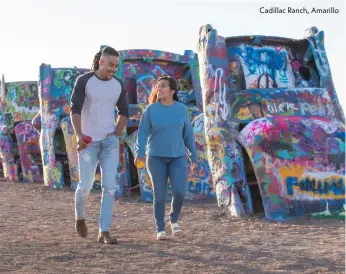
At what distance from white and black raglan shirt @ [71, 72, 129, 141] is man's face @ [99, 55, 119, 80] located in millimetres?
80

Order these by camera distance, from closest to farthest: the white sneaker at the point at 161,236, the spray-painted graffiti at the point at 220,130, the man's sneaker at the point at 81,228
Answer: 1. the white sneaker at the point at 161,236
2. the man's sneaker at the point at 81,228
3. the spray-painted graffiti at the point at 220,130

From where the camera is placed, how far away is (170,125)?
6.50m

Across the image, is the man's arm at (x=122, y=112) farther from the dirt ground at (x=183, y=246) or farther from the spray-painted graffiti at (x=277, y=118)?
the spray-painted graffiti at (x=277, y=118)

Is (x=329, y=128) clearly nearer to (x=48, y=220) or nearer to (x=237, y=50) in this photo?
(x=237, y=50)

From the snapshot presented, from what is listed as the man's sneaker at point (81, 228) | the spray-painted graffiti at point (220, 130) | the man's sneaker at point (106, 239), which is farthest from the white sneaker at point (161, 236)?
the spray-painted graffiti at point (220, 130)

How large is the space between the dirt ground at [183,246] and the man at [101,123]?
505mm

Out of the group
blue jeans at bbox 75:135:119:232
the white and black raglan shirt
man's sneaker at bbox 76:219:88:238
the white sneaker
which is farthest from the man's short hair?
the white sneaker

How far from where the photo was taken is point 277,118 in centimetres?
831

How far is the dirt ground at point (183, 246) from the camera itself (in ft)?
17.3

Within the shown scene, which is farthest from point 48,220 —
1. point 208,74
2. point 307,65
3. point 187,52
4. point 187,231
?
point 187,52

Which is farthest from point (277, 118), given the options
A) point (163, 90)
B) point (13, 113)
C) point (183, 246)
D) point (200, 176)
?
point (13, 113)

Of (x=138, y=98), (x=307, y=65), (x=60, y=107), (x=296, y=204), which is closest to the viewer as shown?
(x=296, y=204)

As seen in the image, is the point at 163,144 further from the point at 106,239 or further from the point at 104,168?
the point at 106,239

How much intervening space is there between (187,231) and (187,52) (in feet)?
20.4
